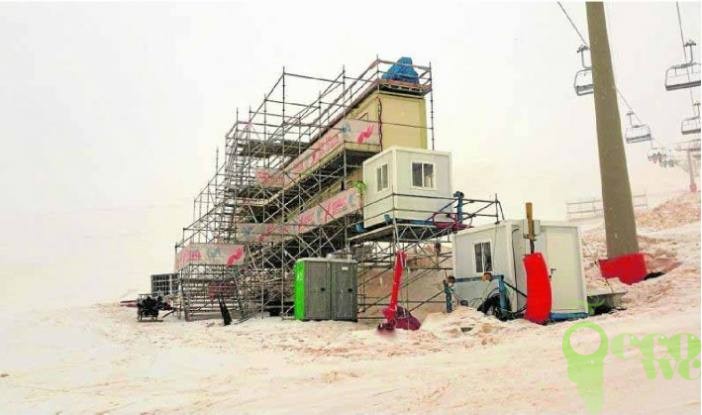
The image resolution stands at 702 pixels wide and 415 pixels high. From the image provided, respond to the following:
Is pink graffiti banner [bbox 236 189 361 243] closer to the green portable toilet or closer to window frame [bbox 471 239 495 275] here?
the green portable toilet

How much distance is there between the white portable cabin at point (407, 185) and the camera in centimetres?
2031

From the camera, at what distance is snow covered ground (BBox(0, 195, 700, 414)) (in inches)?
293

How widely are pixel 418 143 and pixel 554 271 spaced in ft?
30.6

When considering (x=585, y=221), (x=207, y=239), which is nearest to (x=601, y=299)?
(x=207, y=239)

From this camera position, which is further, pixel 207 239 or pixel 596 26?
pixel 207 239

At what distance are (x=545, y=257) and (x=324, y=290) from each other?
6.75 meters

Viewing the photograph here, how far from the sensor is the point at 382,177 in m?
21.1

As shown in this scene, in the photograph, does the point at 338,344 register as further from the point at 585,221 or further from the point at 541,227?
the point at 585,221

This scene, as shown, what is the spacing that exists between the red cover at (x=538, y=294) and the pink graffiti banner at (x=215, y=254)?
1534cm

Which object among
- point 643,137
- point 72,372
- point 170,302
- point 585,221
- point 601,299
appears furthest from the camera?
point 585,221

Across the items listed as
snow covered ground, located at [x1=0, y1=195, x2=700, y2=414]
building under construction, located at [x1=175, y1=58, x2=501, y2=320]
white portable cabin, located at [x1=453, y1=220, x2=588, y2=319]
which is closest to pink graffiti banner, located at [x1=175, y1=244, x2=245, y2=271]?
building under construction, located at [x1=175, y1=58, x2=501, y2=320]

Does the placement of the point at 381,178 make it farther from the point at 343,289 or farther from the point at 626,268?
the point at 626,268

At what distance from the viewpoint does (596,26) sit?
2347 cm

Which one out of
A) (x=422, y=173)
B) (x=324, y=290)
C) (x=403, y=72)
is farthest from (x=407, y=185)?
(x=403, y=72)
